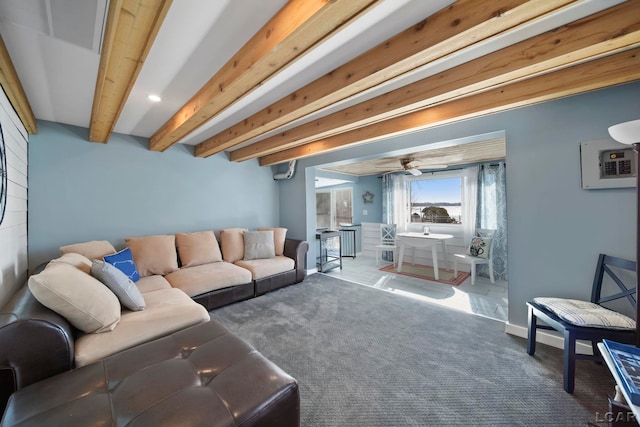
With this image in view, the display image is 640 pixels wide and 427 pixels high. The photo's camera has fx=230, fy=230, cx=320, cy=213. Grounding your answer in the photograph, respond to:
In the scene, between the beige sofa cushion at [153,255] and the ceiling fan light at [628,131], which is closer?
the ceiling fan light at [628,131]

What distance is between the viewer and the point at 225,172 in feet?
13.7

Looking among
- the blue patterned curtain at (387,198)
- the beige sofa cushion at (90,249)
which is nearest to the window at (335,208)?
the blue patterned curtain at (387,198)

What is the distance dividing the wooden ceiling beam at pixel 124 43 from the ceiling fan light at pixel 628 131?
2.49 metres

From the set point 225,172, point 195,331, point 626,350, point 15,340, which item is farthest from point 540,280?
point 225,172

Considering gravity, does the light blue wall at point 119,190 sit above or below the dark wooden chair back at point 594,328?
above

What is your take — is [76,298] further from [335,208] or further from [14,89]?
[335,208]

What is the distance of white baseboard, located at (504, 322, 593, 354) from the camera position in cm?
202

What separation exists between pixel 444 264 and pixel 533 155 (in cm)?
333

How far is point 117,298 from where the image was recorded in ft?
5.74

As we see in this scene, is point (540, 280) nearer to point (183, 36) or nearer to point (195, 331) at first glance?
point (195, 331)

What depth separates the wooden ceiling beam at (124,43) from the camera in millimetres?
999

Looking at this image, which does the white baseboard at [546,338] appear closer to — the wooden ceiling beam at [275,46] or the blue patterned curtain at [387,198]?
the wooden ceiling beam at [275,46]

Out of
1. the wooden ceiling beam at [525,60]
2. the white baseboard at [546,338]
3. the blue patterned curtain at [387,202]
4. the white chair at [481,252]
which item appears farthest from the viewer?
the blue patterned curtain at [387,202]

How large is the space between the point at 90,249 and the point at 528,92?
15.1 feet
